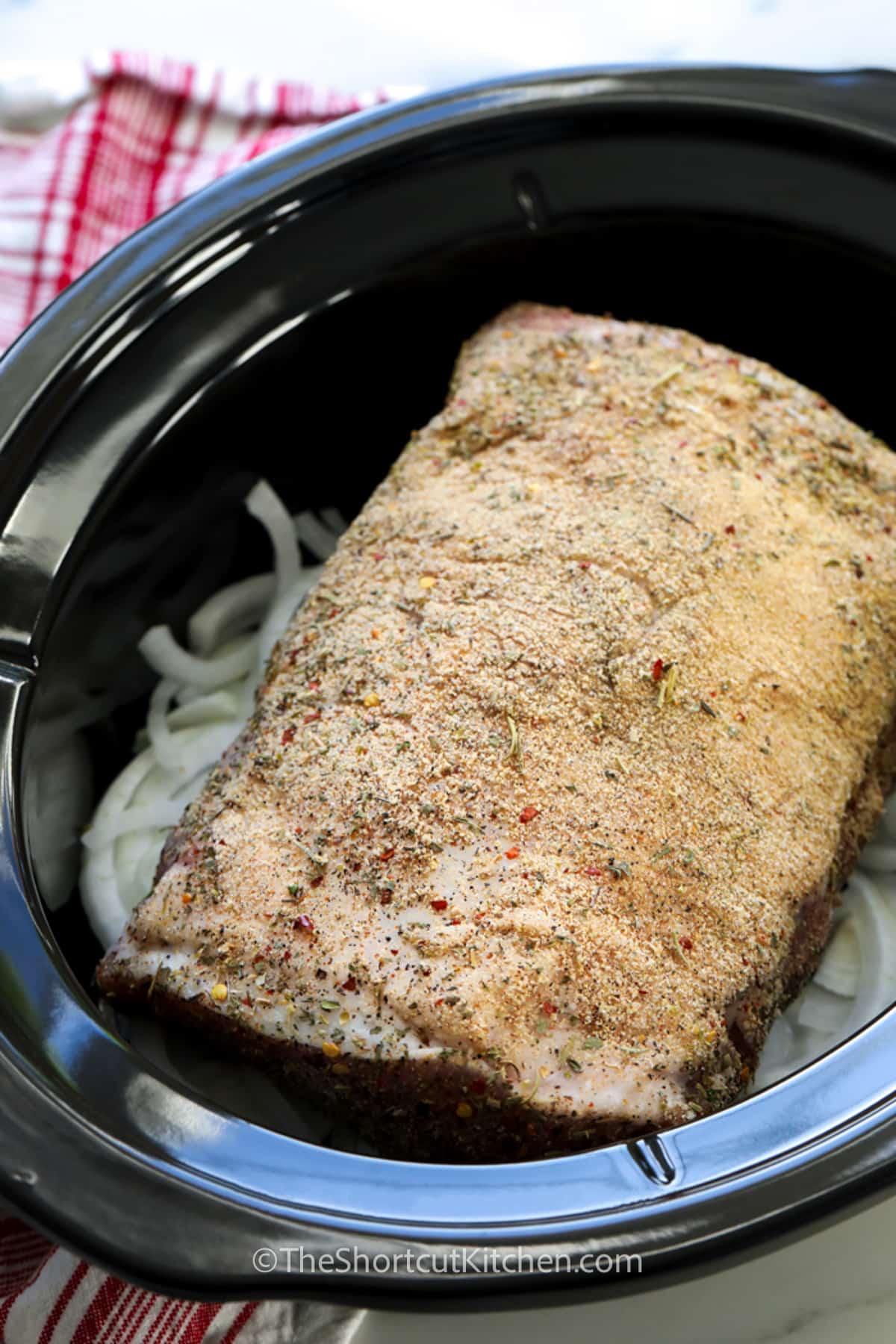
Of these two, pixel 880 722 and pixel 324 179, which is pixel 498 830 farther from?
pixel 324 179

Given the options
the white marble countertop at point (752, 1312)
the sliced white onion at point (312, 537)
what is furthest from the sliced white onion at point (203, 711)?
the white marble countertop at point (752, 1312)

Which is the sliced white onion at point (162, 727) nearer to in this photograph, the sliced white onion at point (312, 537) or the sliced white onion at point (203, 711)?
the sliced white onion at point (203, 711)

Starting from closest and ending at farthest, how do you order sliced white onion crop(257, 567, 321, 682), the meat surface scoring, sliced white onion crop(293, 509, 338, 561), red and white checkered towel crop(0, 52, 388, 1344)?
the meat surface scoring → sliced white onion crop(257, 567, 321, 682) → sliced white onion crop(293, 509, 338, 561) → red and white checkered towel crop(0, 52, 388, 1344)

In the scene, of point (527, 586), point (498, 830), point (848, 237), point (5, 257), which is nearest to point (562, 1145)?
point (498, 830)

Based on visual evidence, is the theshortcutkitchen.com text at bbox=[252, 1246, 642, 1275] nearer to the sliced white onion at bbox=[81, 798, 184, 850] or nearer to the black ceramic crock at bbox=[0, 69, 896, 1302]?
the black ceramic crock at bbox=[0, 69, 896, 1302]

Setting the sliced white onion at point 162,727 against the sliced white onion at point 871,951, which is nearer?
the sliced white onion at point 871,951

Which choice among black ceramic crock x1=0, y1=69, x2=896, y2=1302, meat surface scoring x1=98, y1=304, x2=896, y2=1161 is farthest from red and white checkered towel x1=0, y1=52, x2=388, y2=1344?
meat surface scoring x1=98, y1=304, x2=896, y2=1161
